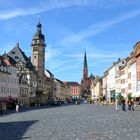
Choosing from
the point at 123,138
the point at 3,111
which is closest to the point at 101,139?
the point at 123,138

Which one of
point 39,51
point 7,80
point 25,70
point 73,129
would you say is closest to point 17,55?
point 25,70

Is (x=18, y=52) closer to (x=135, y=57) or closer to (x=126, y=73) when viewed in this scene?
(x=126, y=73)

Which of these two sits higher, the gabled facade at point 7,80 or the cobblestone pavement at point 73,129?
the gabled facade at point 7,80

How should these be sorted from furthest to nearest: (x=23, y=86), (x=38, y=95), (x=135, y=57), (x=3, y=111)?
(x=38, y=95) < (x=23, y=86) < (x=135, y=57) < (x=3, y=111)

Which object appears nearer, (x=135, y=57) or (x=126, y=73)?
(x=135, y=57)

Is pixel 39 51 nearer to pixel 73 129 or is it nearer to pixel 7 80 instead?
pixel 7 80

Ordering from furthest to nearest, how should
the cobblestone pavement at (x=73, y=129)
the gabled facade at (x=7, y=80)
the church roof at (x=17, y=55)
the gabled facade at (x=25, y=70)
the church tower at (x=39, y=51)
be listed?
the church tower at (x=39, y=51) → the church roof at (x=17, y=55) → the gabled facade at (x=25, y=70) → the gabled facade at (x=7, y=80) → the cobblestone pavement at (x=73, y=129)

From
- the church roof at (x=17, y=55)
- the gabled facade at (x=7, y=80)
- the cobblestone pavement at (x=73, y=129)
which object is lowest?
the cobblestone pavement at (x=73, y=129)

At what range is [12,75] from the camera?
407ft

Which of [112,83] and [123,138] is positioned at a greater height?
[112,83]

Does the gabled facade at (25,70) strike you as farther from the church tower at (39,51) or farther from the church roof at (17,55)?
the church tower at (39,51)

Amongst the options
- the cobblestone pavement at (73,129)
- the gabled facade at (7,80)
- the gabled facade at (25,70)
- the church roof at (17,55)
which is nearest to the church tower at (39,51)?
the gabled facade at (25,70)

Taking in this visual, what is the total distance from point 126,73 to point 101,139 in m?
126

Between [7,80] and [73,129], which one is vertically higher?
[7,80]
